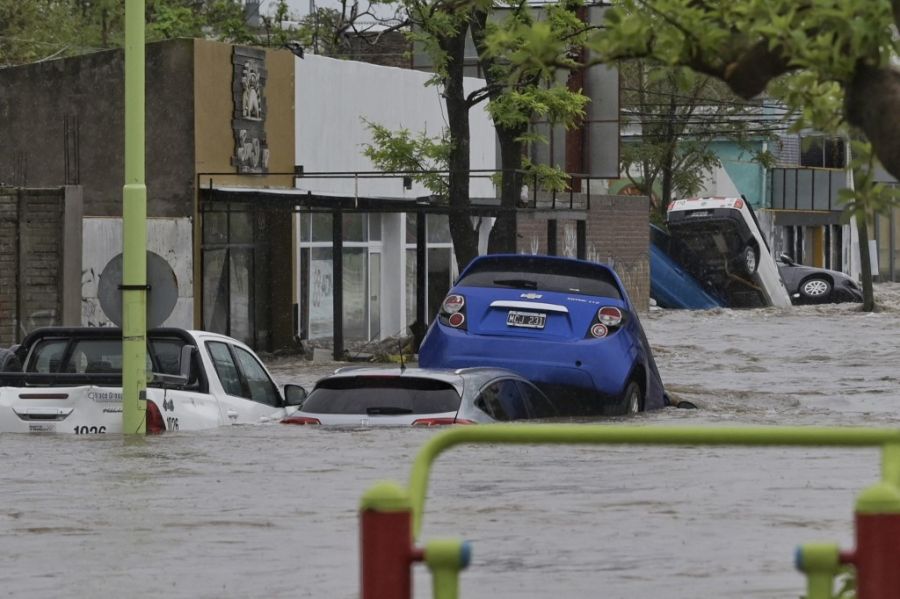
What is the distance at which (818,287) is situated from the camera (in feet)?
161

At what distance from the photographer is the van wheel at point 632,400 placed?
1689cm

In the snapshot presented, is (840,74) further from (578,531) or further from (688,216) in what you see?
(688,216)

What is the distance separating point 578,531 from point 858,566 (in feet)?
17.5

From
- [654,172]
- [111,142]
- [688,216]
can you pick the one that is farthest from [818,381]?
[654,172]

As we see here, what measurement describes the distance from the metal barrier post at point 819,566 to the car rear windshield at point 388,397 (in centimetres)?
837

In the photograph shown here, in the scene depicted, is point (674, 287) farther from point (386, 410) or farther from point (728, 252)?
point (386, 410)

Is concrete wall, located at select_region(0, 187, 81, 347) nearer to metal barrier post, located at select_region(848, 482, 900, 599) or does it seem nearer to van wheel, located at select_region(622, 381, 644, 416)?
van wheel, located at select_region(622, 381, 644, 416)

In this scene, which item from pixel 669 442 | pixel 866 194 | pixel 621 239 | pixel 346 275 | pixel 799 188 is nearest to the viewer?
pixel 669 442

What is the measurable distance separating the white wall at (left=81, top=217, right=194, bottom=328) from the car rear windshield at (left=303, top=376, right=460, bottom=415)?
12729 millimetres

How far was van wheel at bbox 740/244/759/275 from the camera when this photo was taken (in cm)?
4550

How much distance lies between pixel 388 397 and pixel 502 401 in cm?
116

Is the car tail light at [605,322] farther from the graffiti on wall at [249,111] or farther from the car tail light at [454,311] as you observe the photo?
the graffiti on wall at [249,111]

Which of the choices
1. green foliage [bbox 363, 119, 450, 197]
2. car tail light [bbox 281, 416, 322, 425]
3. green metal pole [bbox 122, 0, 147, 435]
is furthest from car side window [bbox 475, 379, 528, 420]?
green foliage [bbox 363, 119, 450, 197]

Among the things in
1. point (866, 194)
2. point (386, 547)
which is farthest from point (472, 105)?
point (386, 547)
